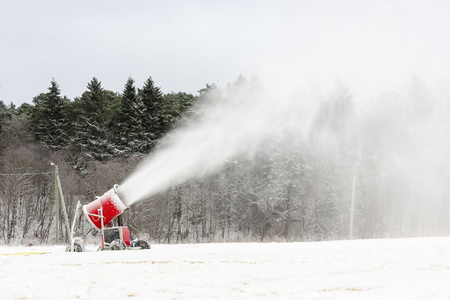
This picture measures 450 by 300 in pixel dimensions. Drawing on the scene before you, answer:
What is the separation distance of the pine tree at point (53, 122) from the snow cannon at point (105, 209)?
5052cm

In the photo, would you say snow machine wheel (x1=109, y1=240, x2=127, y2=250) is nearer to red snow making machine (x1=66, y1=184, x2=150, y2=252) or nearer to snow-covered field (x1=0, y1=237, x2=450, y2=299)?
red snow making machine (x1=66, y1=184, x2=150, y2=252)

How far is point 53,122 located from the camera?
67.5 m

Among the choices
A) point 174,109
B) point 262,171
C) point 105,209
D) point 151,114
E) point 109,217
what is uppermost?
point 174,109

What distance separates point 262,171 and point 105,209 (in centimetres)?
4271

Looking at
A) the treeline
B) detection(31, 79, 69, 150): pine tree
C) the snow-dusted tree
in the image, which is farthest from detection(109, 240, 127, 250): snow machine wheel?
detection(31, 79, 69, 150): pine tree

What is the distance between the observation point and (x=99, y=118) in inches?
2601

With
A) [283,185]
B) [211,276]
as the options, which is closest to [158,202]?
[283,185]

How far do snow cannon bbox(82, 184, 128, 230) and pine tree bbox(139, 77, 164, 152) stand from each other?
1628 inches

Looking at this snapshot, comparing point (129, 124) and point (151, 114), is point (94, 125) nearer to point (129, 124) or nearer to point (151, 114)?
point (129, 124)

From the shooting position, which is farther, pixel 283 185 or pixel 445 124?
pixel 283 185

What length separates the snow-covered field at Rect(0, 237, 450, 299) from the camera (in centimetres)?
1042

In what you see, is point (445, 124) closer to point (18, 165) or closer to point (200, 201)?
point (200, 201)

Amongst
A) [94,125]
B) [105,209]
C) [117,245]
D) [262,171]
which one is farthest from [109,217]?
[94,125]

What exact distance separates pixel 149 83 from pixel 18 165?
68.8ft
